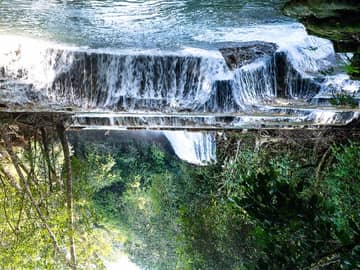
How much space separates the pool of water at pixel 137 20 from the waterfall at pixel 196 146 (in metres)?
3.34

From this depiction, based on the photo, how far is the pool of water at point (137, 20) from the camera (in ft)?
14.0

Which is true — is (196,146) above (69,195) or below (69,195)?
below

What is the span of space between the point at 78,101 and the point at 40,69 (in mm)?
478

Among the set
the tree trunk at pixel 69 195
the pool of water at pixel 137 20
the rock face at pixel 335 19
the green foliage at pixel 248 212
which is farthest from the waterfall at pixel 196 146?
the rock face at pixel 335 19

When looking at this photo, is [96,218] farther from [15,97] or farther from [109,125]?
[15,97]

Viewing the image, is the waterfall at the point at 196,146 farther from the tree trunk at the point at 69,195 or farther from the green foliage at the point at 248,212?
the tree trunk at the point at 69,195

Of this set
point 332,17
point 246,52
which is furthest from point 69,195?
point 332,17

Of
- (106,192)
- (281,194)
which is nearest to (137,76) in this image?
(281,194)

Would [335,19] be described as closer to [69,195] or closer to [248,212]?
[248,212]

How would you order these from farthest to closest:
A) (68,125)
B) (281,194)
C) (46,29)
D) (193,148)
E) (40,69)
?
(193,148) → (68,125) → (40,69) → (46,29) → (281,194)

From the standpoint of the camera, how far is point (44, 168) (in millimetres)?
7191

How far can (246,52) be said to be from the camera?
5504 millimetres

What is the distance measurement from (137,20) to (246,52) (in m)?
1.29


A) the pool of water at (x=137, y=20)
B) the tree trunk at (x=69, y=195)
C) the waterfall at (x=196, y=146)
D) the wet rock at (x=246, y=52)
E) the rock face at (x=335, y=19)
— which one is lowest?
the waterfall at (x=196, y=146)
